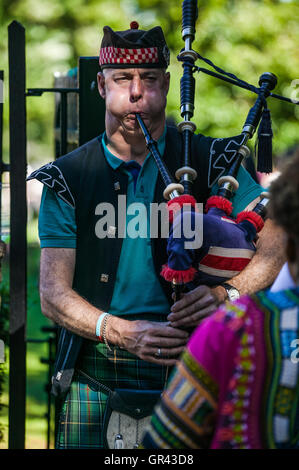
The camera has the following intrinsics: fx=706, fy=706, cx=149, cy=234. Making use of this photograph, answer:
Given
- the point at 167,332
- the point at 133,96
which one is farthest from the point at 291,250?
the point at 133,96

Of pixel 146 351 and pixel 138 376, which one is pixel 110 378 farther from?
pixel 146 351

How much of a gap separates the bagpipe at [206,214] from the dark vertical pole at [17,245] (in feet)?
2.84

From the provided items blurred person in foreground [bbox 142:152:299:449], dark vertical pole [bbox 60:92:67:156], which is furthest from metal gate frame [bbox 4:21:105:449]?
blurred person in foreground [bbox 142:152:299:449]

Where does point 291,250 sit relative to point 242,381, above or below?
above

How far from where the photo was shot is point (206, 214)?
2.49 m

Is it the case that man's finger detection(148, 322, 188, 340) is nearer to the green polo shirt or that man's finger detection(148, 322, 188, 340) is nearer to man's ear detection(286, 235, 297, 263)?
the green polo shirt

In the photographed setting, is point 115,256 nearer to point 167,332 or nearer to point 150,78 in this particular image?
point 167,332

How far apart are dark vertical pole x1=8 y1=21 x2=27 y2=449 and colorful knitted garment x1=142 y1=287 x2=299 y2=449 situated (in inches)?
75.0

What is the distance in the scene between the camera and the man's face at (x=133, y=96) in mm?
2771

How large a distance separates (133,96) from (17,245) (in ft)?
3.42

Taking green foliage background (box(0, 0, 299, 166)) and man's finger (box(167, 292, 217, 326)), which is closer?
man's finger (box(167, 292, 217, 326))

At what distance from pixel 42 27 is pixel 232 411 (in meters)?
→ 14.6

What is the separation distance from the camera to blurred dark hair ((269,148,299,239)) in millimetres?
1505

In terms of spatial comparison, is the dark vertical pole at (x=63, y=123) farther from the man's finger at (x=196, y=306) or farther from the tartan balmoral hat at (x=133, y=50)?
the man's finger at (x=196, y=306)
